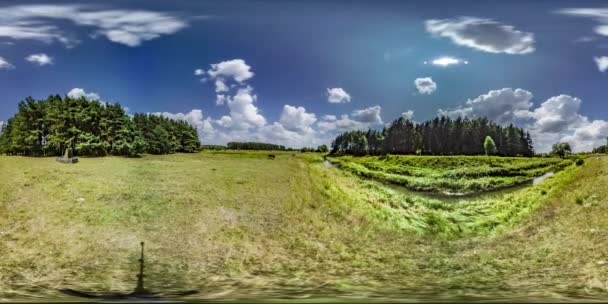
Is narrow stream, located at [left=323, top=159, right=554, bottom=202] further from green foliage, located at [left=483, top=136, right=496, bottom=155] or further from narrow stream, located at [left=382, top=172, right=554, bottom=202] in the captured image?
green foliage, located at [left=483, top=136, right=496, bottom=155]

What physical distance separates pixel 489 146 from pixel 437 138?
1.29 meters

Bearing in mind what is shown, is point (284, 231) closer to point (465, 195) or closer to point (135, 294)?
point (135, 294)

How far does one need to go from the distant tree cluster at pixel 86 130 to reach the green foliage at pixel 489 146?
22.3 ft

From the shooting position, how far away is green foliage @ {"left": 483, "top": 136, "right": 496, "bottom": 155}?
13.0 metres

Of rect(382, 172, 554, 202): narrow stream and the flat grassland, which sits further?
rect(382, 172, 554, 202): narrow stream

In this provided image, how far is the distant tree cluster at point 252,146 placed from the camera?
13.2 m

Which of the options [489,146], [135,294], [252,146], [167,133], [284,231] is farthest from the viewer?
[252,146]

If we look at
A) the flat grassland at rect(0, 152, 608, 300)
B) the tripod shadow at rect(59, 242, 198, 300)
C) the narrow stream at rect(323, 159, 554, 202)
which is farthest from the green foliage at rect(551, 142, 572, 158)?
the tripod shadow at rect(59, 242, 198, 300)

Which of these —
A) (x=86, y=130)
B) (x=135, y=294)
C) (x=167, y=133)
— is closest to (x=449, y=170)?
(x=167, y=133)

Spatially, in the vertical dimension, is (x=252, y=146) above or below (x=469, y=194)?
above

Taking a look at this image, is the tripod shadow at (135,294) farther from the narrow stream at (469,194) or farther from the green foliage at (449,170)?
the narrow stream at (469,194)

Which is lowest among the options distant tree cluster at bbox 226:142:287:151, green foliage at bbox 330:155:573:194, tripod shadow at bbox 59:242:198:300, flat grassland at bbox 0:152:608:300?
tripod shadow at bbox 59:242:198:300

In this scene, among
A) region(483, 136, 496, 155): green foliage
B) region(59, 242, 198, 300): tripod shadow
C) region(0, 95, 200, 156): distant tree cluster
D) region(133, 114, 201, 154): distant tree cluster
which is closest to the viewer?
region(59, 242, 198, 300): tripod shadow

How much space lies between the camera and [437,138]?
13.3 m
